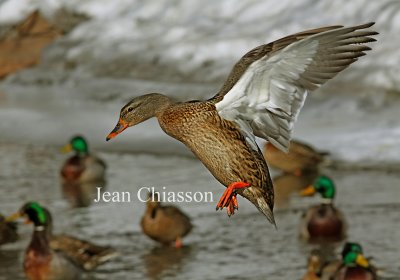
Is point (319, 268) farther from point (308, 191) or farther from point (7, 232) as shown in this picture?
point (7, 232)

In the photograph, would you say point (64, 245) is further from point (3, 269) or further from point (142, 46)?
point (142, 46)

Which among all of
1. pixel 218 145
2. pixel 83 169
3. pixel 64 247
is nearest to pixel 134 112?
pixel 218 145

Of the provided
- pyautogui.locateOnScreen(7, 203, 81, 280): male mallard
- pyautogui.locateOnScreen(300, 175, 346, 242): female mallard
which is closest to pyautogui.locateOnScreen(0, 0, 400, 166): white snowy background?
pyautogui.locateOnScreen(300, 175, 346, 242): female mallard

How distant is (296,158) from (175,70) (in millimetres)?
3206

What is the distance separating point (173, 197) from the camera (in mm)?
9055

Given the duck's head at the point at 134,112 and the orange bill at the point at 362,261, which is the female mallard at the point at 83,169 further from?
the duck's head at the point at 134,112

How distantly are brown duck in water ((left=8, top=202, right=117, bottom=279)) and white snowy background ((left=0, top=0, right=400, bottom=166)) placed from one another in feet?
9.20

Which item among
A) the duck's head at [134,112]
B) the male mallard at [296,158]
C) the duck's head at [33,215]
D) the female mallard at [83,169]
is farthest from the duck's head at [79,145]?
the duck's head at [134,112]

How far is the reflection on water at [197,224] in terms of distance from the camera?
7254 mm

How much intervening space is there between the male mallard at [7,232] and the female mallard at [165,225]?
94 centimetres

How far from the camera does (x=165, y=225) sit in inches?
311

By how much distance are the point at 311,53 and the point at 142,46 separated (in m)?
9.40

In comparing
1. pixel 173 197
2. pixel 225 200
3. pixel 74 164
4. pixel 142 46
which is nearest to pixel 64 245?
pixel 173 197

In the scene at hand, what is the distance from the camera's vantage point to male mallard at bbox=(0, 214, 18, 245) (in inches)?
306
